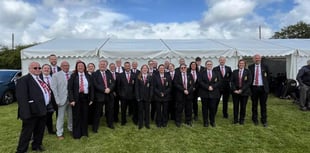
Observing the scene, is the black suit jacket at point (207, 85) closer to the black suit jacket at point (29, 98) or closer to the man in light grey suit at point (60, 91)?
the man in light grey suit at point (60, 91)

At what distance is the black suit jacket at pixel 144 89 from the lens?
264 inches

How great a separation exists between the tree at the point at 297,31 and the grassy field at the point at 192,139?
2700 centimetres

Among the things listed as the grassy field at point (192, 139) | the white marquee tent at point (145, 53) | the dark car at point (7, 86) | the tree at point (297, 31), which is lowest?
the grassy field at point (192, 139)

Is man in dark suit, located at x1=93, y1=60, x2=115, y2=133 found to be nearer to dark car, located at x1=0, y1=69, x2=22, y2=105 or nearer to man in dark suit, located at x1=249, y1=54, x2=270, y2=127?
man in dark suit, located at x1=249, y1=54, x2=270, y2=127

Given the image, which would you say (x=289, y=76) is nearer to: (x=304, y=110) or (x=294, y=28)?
(x=304, y=110)

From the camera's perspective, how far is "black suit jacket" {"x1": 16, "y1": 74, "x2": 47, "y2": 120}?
181 inches

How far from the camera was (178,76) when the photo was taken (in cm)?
675

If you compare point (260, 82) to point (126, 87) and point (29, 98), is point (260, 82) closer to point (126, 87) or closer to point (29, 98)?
point (126, 87)

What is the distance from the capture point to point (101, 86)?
6434 millimetres

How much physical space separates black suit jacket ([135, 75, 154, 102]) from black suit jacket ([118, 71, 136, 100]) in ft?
0.85

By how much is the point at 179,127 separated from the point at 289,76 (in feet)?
21.3

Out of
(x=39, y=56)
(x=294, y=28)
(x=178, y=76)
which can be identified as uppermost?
(x=294, y=28)

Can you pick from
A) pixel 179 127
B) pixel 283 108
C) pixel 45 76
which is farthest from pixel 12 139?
pixel 283 108

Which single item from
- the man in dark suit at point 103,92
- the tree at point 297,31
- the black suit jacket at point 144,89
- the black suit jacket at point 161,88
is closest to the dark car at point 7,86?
the man in dark suit at point 103,92
